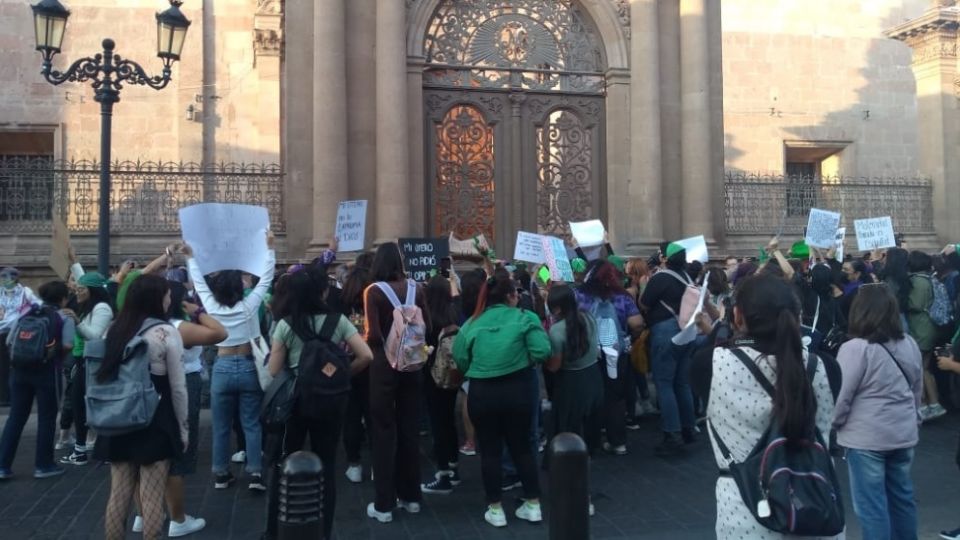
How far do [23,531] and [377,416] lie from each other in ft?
9.03

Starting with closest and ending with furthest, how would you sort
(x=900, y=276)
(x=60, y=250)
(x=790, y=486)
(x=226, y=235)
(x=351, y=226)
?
(x=790, y=486)
(x=226, y=235)
(x=60, y=250)
(x=900, y=276)
(x=351, y=226)

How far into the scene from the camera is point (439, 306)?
279 inches

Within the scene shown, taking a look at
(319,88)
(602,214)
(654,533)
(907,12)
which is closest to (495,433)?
(654,533)

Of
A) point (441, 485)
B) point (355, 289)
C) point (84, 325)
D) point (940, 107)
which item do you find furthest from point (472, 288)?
point (940, 107)

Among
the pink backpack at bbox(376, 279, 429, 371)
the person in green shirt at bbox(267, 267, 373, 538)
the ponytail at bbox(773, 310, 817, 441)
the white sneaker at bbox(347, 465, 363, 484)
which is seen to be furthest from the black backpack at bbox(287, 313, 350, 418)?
the ponytail at bbox(773, 310, 817, 441)

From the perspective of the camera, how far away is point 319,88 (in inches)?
464

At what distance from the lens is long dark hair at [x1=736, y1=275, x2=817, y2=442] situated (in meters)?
3.21

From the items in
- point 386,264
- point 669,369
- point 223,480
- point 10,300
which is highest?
point 386,264

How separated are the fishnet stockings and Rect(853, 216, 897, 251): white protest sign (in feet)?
34.2

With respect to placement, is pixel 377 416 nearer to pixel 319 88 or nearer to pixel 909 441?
pixel 909 441

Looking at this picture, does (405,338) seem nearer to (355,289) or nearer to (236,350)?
(355,289)

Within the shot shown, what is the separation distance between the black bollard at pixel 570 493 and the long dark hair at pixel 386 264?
2.77 metres

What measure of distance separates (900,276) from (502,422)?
20.6 ft

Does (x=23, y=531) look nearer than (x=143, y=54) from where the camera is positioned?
Yes
